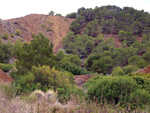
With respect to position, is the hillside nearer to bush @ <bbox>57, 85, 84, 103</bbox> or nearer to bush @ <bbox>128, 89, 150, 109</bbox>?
bush @ <bbox>57, 85, 84, 103</bbox>

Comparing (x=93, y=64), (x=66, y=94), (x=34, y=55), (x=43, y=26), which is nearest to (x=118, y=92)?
(x=66, y=94)

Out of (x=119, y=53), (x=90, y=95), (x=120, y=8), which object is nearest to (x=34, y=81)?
(x=90, y=95)

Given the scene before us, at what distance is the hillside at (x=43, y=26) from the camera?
173 ft

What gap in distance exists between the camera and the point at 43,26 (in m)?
60.5

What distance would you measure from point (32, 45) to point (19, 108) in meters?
10.8

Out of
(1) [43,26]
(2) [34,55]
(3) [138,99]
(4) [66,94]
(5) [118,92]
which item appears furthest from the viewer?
(1) [43,26]

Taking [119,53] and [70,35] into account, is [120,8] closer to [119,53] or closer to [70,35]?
[70,35]

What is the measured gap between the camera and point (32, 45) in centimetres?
1386

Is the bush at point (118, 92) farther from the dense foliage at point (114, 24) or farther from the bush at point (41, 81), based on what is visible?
the dense foliage at point (114, 24)

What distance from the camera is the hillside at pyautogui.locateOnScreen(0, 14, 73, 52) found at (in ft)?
173

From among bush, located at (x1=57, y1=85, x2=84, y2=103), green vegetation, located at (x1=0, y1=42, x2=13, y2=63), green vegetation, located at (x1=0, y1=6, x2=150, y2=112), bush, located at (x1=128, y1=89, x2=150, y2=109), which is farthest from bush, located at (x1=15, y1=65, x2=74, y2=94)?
green vegetation, located at (x1=0, y1=42, x2=13, y2=63)

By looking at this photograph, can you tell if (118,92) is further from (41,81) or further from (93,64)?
(93,64)

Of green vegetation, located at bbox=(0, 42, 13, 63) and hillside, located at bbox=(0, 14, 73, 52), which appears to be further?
hillside, located at bbox=(0, 14, 73, 52)

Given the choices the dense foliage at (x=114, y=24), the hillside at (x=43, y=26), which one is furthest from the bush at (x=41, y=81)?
the dense foliage at (x=114, y=24)
